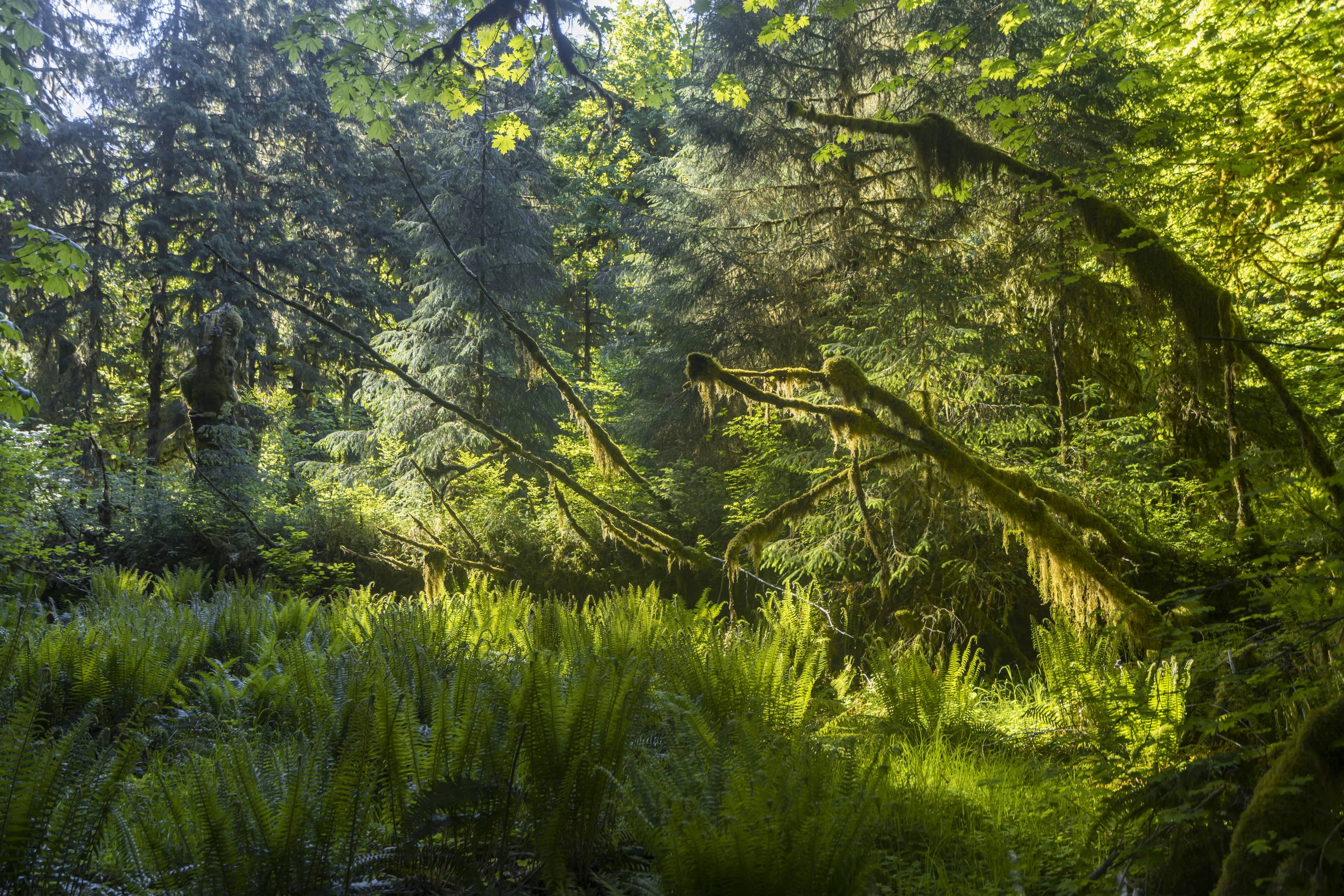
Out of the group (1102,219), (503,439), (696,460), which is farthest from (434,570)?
(1102,219)

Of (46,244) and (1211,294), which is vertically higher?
(1211,294)

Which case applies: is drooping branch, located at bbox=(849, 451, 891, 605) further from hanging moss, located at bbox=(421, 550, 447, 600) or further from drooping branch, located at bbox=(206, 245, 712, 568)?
hanging moss, located at bbox=(421, 550, 447, 600)

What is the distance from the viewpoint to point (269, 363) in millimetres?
15984

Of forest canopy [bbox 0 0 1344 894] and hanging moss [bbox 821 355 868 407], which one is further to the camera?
hanging moss [bbox 821 355 868 407]

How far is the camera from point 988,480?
502 cm

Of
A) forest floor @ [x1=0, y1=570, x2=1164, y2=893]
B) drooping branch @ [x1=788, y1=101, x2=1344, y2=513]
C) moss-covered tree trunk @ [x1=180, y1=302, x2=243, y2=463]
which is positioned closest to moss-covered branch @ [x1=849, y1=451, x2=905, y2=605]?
forest floor @ [x1=0, y1=570, x2=1164, y2=893]

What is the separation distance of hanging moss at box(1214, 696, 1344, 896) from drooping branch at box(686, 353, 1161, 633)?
319 centimetres

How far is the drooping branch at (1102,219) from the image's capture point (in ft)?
15.4

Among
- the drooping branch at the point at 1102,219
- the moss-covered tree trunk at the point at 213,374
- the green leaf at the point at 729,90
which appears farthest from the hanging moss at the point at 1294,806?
the moss-covered tree trunk at the point at 213,374

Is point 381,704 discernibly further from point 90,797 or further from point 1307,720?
point 1307,720

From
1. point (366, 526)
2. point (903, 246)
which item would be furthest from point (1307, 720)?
point (366, 526)

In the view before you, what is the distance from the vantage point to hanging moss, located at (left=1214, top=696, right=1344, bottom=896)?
162cm

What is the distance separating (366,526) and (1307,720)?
36.0 feet

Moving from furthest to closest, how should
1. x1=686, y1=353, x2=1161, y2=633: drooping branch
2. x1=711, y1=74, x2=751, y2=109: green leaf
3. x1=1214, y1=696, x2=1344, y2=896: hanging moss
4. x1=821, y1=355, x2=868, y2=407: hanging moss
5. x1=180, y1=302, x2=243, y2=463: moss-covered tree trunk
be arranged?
1. x1=180, y1=302, x2=243, y2=463: moss-covered tree trunk
2. x1=711, y1=74, x2=751, y2=109: green leaf
3. x1=821, y1=355, x2=868, y2=407: hanging moss
4. x1=686, y1=353, x2=1161, y2=633: drooping branch
5. x1=1214, y1=696, x2=1344, y2=896: hanging moss
